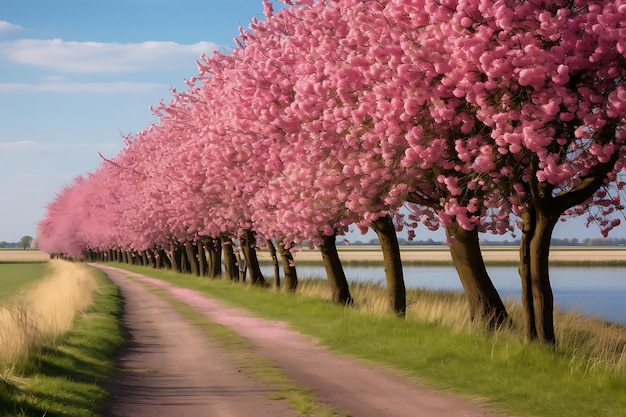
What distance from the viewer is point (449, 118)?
15.4 metres

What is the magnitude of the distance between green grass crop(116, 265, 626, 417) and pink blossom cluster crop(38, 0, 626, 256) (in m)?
2.76

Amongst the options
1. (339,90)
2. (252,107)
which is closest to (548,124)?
(339,90)

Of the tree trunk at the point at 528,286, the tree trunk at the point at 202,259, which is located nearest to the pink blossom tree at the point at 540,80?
the tree trunk at the point at 528,286

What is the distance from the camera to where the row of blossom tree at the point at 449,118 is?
13.6 metres

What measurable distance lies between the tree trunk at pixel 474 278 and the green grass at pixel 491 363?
934 mm

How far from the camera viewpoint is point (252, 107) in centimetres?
2450

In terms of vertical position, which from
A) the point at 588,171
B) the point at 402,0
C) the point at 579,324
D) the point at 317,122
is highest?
the point at 402,0

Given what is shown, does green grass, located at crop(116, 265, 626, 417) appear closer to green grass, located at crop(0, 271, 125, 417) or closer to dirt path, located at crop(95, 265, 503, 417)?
dirt path, located at crop(95, 265, 503, 417)

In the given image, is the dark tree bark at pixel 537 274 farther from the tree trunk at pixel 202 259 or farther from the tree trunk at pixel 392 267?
the tree trunk at pixel 202 259

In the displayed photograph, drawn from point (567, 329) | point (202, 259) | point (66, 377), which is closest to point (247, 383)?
point (66, 377)

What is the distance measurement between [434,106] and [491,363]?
16.4 ft

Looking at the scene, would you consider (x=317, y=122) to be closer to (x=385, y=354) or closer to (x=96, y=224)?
(x=385, y=354)

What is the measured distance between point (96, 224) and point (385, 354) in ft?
294

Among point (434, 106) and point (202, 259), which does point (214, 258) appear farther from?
point (434, 106)
